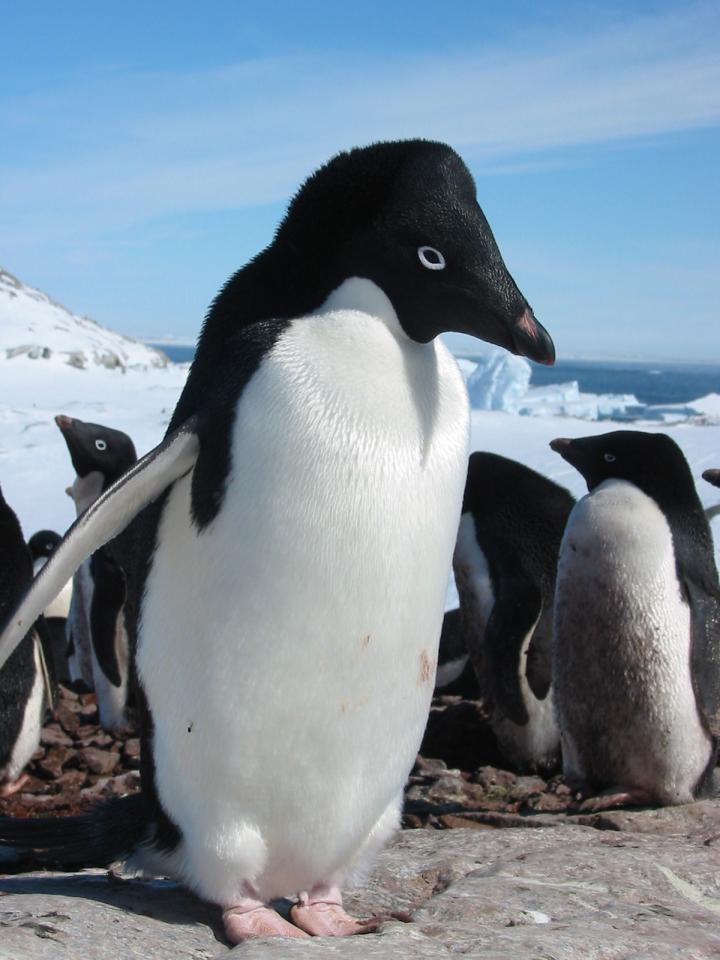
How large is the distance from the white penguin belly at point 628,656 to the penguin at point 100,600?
77.3 inches

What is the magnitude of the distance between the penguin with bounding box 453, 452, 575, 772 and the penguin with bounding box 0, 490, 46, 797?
1821mm

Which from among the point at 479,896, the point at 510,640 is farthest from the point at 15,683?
the point at 479,896

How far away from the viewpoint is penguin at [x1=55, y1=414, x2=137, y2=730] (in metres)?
5.15

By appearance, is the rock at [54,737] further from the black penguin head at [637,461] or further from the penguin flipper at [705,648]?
the penguin flipper at [705,648]

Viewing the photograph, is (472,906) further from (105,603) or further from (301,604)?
(105,603)

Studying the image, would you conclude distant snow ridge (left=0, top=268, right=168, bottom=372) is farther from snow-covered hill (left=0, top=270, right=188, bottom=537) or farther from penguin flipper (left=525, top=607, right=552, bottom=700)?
penguin flipper (left=525, top=607, right=552, bottom=700)

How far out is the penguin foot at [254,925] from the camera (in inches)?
82.7

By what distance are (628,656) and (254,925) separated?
1991 mm

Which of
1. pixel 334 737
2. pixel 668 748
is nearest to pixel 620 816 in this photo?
pixel 668 748

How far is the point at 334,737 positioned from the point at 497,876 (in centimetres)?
71

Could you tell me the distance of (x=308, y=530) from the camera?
81.1 inches

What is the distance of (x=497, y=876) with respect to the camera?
2.57m

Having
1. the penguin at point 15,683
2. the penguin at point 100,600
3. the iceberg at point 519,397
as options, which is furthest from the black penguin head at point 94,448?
the iceberg at point 519,397

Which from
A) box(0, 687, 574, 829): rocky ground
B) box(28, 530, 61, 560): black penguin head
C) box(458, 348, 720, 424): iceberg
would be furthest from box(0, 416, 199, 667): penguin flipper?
box(458, 348, 720, 424): iceberg
